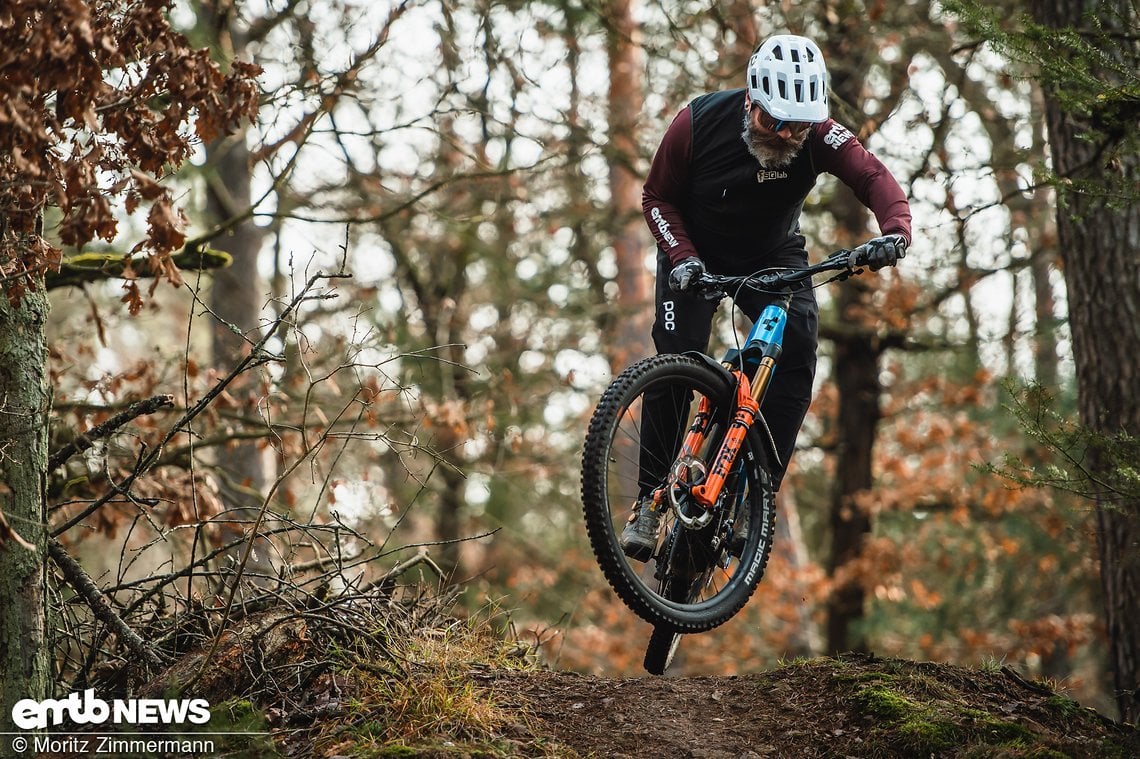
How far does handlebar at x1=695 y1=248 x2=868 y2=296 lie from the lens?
15.4 ft

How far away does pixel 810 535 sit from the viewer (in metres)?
21.0

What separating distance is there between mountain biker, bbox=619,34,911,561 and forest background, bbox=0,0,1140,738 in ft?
3.39

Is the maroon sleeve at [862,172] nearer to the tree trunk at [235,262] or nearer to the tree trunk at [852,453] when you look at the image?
the tree trunk at [235,262]

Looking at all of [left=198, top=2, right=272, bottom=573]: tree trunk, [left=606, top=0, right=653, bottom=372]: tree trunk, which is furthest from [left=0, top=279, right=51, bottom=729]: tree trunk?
[left=606, top=0, right=653, bottom=372]: tree trunk

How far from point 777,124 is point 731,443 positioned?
4.80ft

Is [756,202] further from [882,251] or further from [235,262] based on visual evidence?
[235,262]

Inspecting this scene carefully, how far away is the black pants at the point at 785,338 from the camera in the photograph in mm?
5289

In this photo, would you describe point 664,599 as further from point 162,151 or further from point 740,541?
point 162,151

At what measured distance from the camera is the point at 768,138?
500 cm

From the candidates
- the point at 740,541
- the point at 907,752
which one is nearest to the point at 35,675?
the point at 740,541

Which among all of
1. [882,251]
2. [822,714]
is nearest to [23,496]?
[822,714]

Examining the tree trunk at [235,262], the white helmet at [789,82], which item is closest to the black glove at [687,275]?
the white helmet at [789,82]

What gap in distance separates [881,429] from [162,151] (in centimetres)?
1688

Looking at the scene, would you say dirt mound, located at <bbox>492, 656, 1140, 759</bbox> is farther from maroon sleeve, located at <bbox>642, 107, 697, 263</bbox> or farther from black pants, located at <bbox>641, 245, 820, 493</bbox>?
maroon sleeve, located at <bbox>642, 107, 697, 263</bbox>
